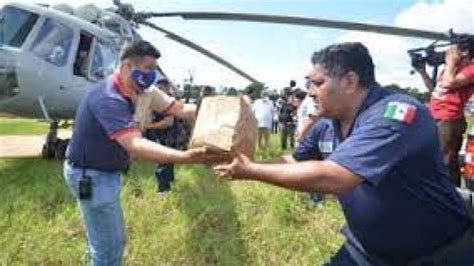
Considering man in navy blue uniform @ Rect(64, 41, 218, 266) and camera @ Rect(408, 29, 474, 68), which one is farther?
camera @ Rect(408, 29, 474, 68)

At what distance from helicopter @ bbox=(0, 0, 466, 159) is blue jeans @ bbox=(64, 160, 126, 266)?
6.70m

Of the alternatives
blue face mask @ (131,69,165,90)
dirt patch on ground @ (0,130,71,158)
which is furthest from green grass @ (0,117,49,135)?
blue face mask @ (131,69,165,90)

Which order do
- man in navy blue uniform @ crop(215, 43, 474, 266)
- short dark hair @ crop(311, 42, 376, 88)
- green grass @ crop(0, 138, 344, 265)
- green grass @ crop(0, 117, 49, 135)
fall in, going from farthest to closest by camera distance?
green grass @ crop(0, 117, 49, 135) → green grass @ crop(0, 138, 344, 265) → short dark hair @ crop(311, 42, 376, 88) → man in navy blue uniform @ crop(215, 43, 474, 266)

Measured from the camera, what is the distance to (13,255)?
7543mm

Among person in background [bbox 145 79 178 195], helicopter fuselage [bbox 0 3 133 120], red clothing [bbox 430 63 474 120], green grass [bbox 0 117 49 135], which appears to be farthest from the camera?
green grass [bbox 0 117 49 135]

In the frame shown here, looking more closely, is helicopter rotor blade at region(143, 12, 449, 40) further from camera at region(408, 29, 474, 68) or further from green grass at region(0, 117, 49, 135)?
green grass at region(0, 117, 49, 135)

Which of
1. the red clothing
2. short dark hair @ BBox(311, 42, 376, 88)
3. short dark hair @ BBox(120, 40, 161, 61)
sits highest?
short dark hair @ BBox(311, 42, 376, 88)

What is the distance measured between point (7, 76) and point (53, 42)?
44.6 inches

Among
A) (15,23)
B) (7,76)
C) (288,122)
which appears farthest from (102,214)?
(288,122)

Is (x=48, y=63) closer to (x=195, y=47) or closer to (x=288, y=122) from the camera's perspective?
(x=195, y=47)

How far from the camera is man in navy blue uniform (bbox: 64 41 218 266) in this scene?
5.37m

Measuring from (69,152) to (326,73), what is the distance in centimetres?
272

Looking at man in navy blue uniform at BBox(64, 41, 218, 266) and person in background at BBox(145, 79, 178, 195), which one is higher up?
man in navy blue uniform at BBox(64, 41, 218, 266)

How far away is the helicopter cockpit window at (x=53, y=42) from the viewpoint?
13.4 meters
